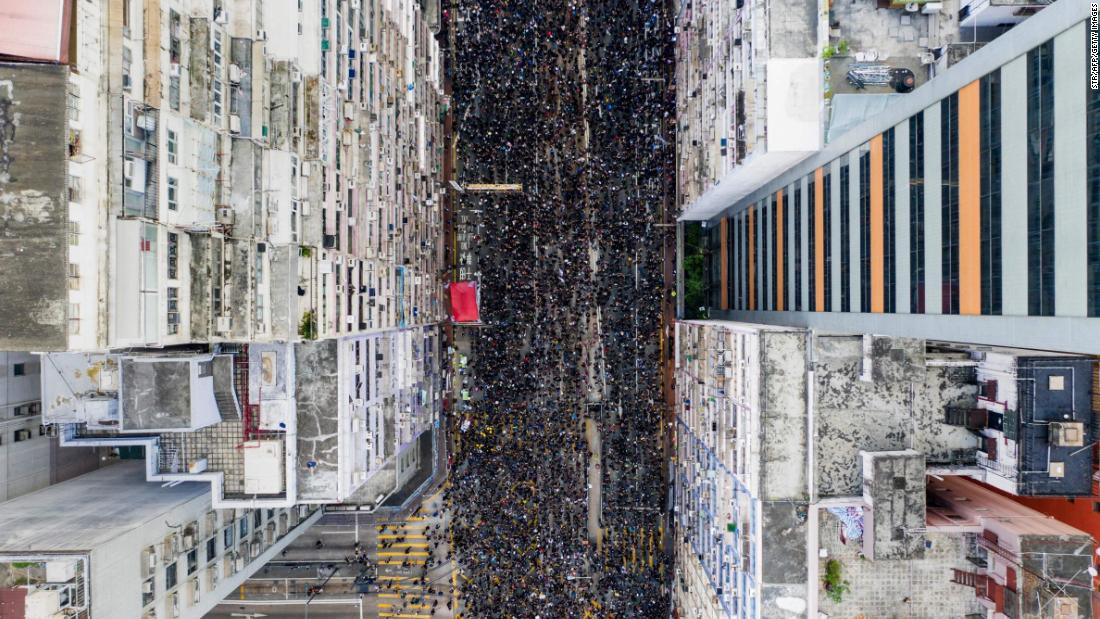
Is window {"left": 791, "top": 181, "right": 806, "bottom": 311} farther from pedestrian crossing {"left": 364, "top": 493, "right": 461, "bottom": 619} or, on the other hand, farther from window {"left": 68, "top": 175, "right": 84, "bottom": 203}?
window {"left": 68, "top": 175, "right": 84, "bottom": 203}

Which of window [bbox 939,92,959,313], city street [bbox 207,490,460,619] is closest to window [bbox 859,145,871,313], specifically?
window [bbox 939,92,959,313]

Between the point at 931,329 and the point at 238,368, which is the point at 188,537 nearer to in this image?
the point at 238,368

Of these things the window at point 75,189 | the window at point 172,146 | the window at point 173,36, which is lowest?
the window at point 75,189

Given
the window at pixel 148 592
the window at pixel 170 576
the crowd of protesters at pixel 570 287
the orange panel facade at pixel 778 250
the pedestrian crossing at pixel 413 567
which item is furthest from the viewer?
the pedestrian crossing at pixel 413 567

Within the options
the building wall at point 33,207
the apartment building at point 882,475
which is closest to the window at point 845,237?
the apartment building at point 882,475

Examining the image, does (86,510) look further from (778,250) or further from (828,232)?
(828,232)

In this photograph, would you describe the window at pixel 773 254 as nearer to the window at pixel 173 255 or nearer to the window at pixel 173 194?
the window at pixel 173 194
